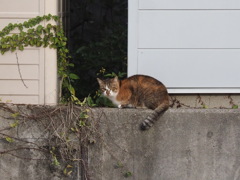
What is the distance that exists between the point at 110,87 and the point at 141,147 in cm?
66

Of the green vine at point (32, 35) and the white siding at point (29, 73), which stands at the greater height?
the green vine at point (32, 35)

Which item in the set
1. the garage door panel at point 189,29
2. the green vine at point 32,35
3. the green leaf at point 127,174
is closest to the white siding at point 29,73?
the green vine at point 32,35

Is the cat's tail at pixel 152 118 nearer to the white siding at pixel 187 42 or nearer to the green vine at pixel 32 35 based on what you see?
the white siding at pixel 187 42

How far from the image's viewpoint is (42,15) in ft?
17.7

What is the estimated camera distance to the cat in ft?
17.8

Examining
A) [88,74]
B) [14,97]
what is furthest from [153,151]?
[88,74]

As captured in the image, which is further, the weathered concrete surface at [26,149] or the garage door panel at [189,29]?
the garage door panel at [189,29]

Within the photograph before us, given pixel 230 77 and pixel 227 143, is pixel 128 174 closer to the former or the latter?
pixel 227 143

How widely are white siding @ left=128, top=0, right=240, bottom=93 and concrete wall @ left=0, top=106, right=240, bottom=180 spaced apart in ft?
1.19

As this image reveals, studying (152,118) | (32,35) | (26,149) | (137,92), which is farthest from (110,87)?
(26,149)

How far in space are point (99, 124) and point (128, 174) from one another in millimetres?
542

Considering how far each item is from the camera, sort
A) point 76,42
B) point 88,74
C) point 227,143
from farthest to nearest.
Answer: point 76,42, point 88,74, point 227,143

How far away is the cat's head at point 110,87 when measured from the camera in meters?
5.57

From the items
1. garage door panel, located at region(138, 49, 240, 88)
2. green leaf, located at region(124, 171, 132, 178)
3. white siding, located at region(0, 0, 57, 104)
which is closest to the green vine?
white siding, located at region(0, 0, 57, 104)
